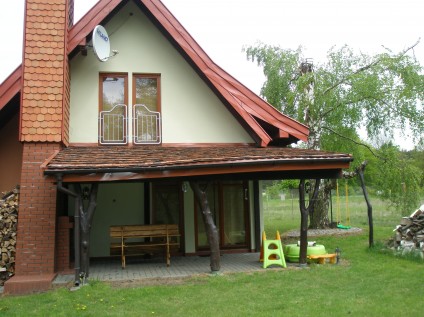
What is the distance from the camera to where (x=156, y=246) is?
10336 mm

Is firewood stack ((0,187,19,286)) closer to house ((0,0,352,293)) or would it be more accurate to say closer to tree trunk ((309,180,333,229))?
house ((0,0,352,293))

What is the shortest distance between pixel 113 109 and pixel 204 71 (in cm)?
235

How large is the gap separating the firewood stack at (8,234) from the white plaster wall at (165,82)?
2494 millimetres

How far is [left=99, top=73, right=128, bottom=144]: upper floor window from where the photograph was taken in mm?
11000

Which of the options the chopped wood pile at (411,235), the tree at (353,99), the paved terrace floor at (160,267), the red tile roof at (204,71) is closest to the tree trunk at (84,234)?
the paved terrace floor at (160,267)

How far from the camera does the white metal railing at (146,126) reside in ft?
36.5

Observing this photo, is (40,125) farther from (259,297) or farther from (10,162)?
(259,297)

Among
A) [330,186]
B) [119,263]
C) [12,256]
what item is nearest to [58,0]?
[12,256]

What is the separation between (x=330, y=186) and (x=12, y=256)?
39.1 feet

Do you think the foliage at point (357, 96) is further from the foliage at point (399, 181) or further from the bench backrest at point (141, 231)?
the bench backrest at point (141, 231)

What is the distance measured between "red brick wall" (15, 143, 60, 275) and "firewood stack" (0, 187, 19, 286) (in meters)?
0.33

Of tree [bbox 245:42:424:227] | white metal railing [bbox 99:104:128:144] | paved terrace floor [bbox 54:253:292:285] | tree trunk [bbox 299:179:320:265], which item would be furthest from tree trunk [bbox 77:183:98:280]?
tree [bbox 245:42:424:227]

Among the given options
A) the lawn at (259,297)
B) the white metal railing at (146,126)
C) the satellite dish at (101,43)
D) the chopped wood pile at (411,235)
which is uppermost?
the satellite dish at (101,43)

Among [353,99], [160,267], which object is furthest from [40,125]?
[353,99]
